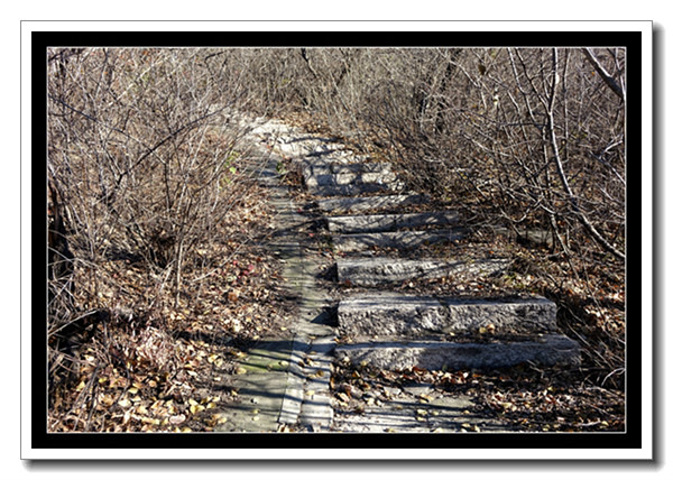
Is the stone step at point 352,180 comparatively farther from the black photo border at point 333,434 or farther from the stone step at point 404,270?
the black photo border at point 333,434

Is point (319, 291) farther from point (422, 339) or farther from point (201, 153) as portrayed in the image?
point (201, 153)

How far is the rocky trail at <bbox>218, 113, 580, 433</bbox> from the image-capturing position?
3750 mm

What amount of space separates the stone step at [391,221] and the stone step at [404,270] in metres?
1.16

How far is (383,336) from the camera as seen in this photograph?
4.61 metres

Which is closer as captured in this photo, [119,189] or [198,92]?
[119,189]

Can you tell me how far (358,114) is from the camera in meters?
9.13

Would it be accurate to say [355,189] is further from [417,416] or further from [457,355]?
[417,416]

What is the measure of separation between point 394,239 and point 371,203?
1086 millimetres

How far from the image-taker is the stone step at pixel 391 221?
22.2 ft

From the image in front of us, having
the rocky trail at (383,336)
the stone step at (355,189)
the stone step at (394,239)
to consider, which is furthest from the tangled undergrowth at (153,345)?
the stone step at (355,189)

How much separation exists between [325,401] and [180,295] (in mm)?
1814

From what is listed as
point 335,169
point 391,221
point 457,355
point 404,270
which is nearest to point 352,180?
point 335,169

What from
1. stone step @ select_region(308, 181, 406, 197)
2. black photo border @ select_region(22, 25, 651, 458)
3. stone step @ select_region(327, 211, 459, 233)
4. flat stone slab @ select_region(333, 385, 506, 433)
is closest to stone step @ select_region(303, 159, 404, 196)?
stone step @ select_region(308, 181, 406, 197)
